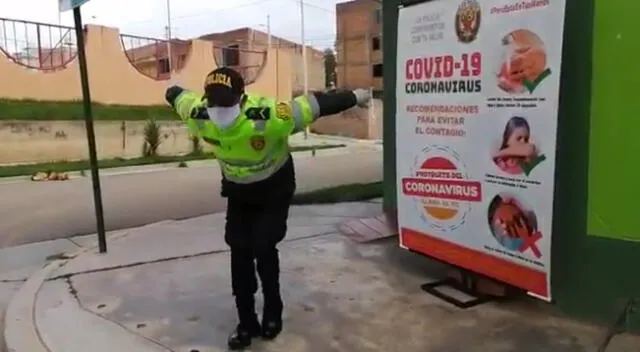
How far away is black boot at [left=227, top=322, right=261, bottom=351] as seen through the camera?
3.95 metres

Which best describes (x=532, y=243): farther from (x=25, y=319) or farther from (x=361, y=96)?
(x=25, y=319)

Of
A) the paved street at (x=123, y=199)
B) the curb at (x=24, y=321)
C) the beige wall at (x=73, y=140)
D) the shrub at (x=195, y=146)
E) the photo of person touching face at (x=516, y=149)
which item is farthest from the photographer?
the shrub at (x=195, y=146)

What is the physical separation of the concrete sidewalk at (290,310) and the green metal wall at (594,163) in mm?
288

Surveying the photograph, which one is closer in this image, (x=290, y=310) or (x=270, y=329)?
(x=270, y=329)

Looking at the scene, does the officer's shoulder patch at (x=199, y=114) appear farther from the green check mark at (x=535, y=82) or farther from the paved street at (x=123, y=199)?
the paved street at (x=123, y=199)

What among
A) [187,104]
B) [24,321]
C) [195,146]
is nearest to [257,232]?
[187,104]

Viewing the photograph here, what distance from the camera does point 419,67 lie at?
15.4ft

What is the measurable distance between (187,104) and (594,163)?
8.25 ft

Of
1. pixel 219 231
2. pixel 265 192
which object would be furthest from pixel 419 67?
pixel 219 231

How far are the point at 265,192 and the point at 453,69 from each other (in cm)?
158

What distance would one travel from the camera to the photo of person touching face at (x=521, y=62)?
Answer: 12.4 feet

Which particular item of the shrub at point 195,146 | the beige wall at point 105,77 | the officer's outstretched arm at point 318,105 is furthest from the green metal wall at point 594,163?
the beige wall at point 105,77

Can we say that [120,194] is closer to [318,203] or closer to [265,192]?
[318,203]

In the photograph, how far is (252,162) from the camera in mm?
3781
